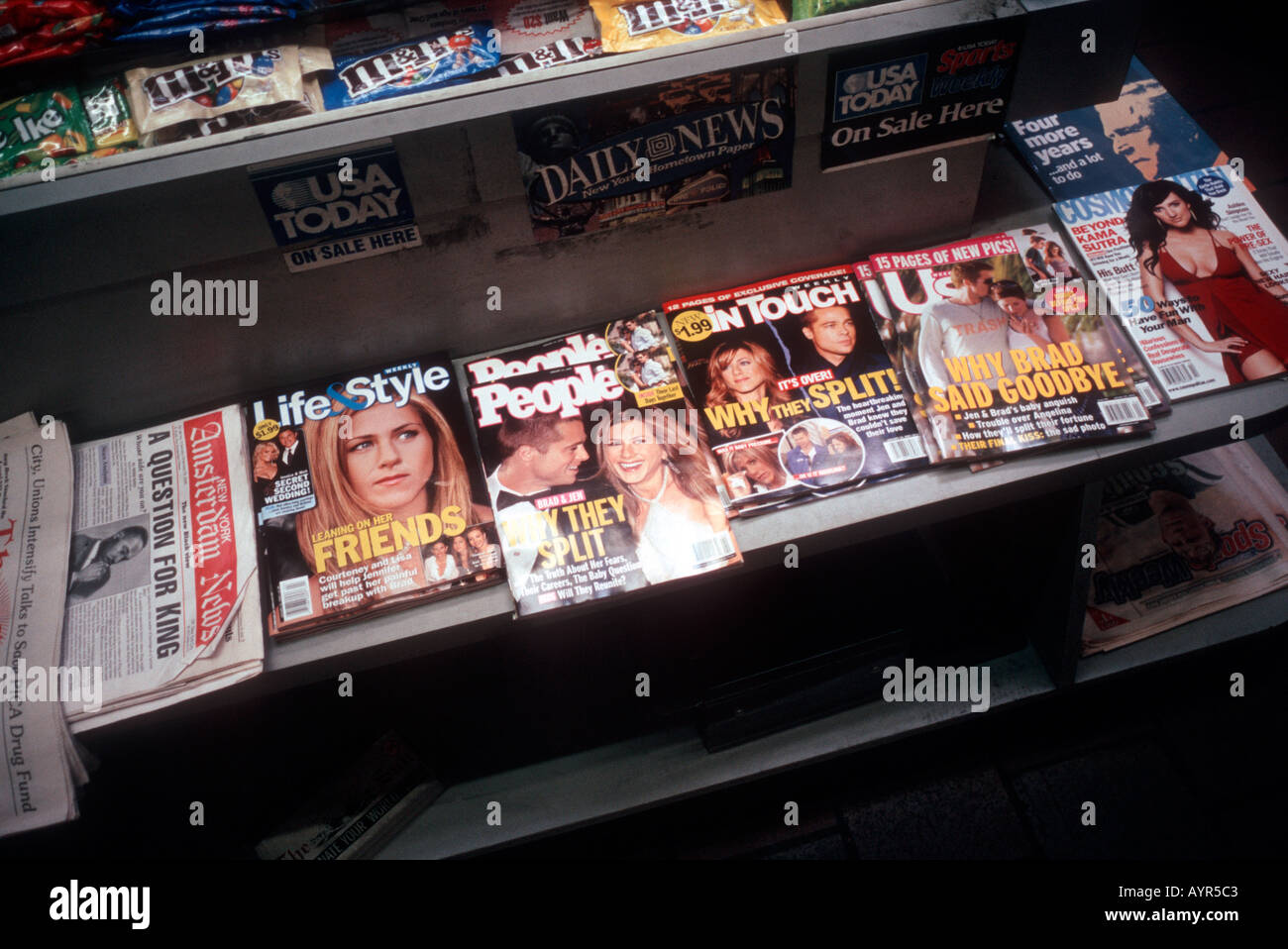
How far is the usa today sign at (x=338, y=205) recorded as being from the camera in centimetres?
95

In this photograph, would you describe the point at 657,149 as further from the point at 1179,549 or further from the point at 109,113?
the point at 1179,549

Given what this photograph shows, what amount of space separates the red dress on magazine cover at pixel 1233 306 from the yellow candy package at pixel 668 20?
660mm

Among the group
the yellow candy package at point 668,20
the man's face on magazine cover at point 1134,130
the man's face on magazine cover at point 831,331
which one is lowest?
the man's face on magazine cover at point 831,331

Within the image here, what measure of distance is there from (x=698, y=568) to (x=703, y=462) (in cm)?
14

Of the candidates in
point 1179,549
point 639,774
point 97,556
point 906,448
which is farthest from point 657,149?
point 1179,549

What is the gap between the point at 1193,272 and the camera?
1203mm

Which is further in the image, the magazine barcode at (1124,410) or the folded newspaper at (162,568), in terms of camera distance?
the magazine barcode at (1124,410)

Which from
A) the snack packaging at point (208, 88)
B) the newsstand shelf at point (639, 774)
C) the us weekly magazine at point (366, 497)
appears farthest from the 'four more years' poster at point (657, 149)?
the newsstand shelf at point (639, 774)

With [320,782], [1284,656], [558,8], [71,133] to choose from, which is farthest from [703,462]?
[1284,656]

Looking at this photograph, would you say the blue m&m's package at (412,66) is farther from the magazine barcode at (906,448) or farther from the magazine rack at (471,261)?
the magazine barcode at (906,448)

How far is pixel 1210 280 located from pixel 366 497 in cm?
115

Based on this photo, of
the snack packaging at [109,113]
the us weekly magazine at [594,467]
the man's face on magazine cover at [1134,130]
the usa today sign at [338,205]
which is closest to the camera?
the usa today sign at [338,205]

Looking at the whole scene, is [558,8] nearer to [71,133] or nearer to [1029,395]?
[71,133]

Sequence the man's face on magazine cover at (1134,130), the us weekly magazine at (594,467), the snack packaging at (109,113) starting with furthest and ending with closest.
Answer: the man's face on magazine cover at (1134,130), the snack packaging at (109,113), the us weekly magazine at (594,467)
